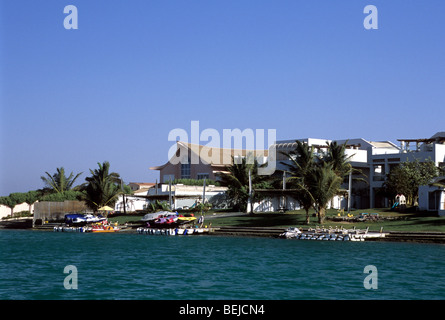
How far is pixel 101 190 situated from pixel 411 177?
37648 mm

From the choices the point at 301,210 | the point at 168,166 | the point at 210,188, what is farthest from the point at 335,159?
the point at 168,166

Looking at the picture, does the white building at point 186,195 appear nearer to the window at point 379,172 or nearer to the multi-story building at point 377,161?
the multi-story building at point 377,161

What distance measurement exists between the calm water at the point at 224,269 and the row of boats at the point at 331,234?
65.1 inches

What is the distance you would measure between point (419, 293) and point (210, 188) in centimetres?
5550

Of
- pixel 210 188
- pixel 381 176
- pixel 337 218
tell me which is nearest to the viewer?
pixel 337 218

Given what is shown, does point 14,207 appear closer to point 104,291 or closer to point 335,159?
point 335,159

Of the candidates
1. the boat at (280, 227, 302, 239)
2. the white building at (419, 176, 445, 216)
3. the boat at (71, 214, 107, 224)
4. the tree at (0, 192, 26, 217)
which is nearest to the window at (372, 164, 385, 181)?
the white building at (419, 176, 445, 216)

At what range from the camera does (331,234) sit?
52469mm

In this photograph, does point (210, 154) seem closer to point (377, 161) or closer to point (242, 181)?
point (242, 181)

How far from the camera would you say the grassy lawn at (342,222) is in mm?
52844

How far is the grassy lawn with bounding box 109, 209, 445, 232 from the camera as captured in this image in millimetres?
52844

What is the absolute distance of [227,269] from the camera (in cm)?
3481

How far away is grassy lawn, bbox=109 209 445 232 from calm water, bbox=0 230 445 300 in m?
5.60

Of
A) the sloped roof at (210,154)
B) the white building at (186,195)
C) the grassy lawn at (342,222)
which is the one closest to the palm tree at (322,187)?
the grassy lawn at (342,222)
